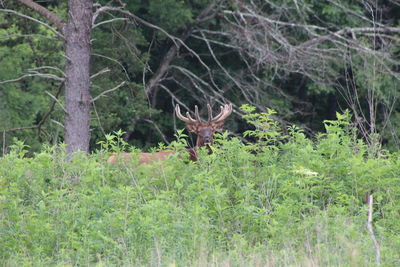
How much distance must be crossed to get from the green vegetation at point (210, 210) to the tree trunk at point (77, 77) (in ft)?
8.44

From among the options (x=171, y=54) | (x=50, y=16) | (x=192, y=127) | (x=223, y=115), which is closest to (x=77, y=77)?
(x=50, y=16)

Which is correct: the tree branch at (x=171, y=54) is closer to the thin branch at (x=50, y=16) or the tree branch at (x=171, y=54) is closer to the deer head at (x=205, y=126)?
the deer head at (x=205, y=126)

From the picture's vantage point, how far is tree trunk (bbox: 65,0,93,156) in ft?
37.2

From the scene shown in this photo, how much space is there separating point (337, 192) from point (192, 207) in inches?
61.2

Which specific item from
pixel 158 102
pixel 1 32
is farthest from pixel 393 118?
pixel 1 32

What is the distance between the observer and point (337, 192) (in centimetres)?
777

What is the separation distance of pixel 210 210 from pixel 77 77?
4.69 m

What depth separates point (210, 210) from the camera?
7324 millimetres

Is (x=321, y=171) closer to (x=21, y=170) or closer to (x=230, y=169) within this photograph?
(x=230, y=169)

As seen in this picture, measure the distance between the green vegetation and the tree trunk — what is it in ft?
8.44

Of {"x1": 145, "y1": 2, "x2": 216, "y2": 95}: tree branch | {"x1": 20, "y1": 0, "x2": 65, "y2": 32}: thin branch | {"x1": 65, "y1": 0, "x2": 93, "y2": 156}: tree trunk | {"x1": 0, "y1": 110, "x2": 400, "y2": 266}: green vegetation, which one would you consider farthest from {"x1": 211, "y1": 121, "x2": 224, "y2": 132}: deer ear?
{"x1": 145, "y1": 2, "x2": 216, "y2": 95}: tree branch

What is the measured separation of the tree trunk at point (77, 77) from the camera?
11328 mm

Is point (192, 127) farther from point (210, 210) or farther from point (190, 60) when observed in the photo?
point (190, 60)

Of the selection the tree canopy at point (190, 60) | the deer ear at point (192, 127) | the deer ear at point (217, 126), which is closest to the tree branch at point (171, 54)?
the tree canopy at point (190, 60)
